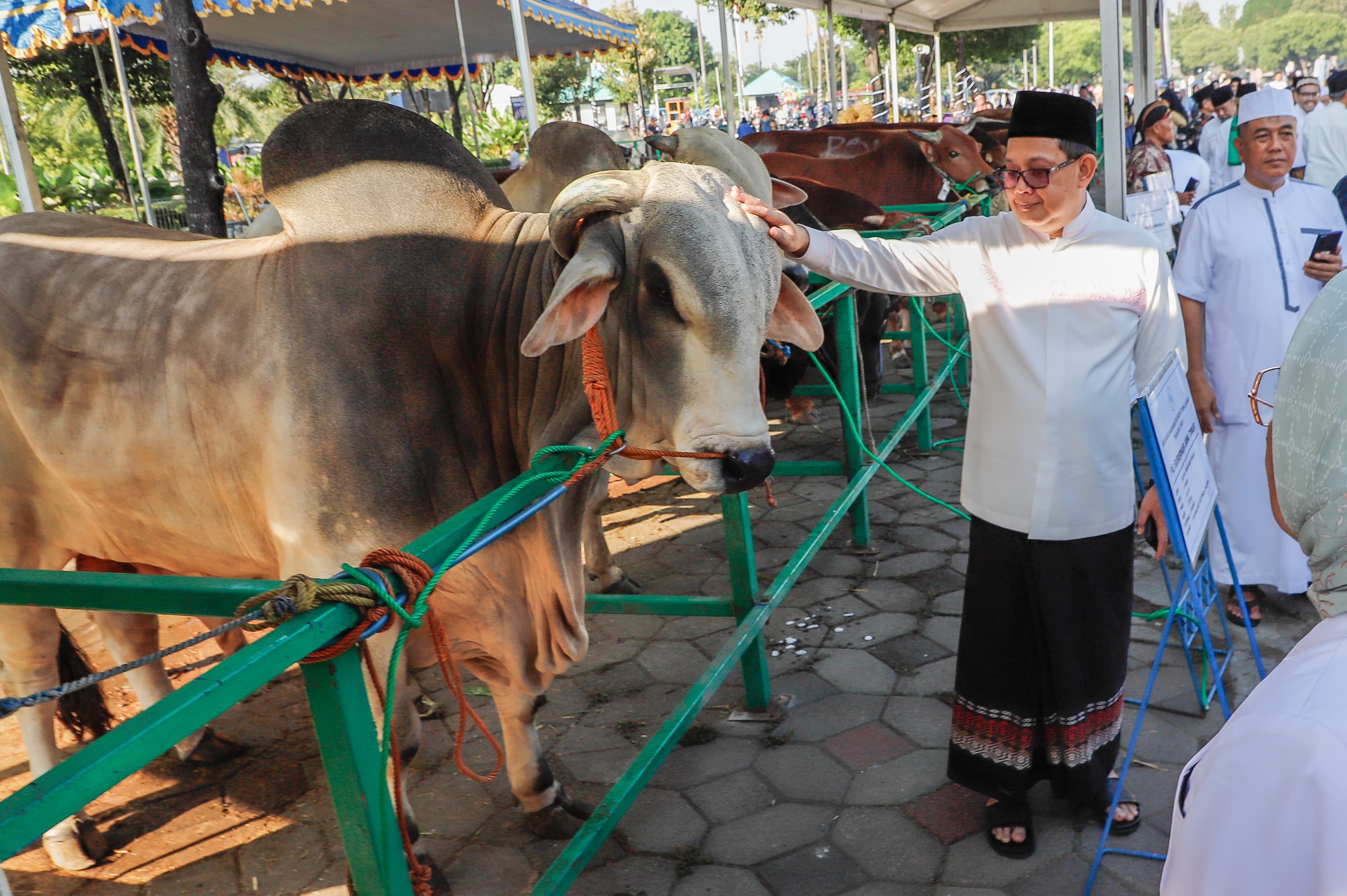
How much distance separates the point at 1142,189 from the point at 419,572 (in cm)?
649

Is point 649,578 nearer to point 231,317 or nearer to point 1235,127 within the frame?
point 231,317

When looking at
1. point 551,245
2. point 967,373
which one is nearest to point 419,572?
point 551,245

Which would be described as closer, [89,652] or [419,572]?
[419,572]

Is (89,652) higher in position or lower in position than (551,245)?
lower

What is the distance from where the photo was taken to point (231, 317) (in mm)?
2363

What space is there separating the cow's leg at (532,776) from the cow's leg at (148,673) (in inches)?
45.8

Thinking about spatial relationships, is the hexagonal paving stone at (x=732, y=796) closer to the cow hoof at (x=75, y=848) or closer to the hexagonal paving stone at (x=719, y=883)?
the hexagonal paving stone at (x=719, y=883)

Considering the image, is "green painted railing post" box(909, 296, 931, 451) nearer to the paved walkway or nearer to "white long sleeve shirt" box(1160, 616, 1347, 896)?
the paved walkway

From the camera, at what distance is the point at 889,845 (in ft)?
9.06

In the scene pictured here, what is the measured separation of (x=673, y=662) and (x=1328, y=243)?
2.97 metres

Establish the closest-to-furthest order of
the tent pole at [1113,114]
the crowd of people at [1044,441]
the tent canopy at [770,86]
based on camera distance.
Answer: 1. the crowd of people at [1044,441]
2. the tent pole at [1113,114]
3. the tent canopy at [770,86]

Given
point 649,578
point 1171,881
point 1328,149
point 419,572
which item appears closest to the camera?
point 1171,881

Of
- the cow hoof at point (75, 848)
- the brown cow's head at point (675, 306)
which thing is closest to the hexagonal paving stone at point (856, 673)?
the brown cow's head at point (675, 306)

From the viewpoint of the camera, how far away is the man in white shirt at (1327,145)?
7367 millimetres
